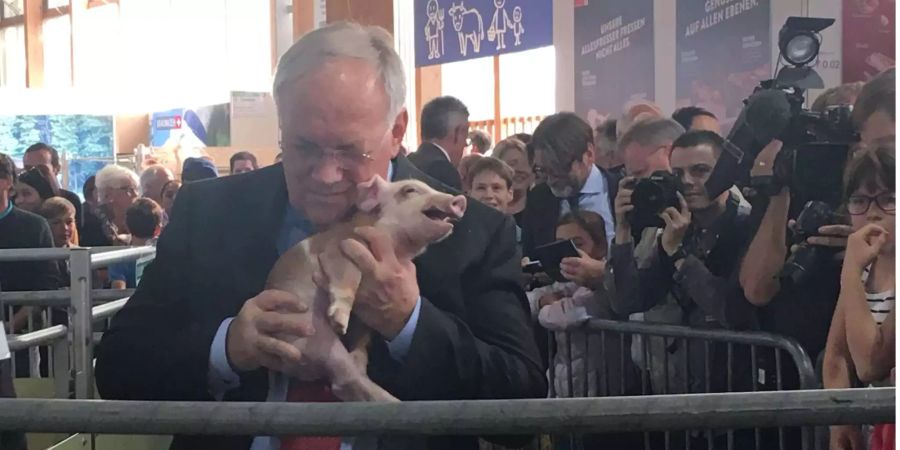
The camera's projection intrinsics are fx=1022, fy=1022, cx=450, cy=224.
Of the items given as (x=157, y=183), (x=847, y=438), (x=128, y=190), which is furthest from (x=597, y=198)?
(x=128, y=190)

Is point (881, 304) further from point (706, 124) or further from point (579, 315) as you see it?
point (579, 315)

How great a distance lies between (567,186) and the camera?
1.98 metres

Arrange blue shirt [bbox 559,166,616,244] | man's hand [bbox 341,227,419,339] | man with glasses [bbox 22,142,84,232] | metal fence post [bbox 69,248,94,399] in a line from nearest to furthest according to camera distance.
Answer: man's hand [bbox 341,227,419,339] < blue shirt [bbox 559,166,616,244] < metal fence post [bbox 69,248,94,399] < man with glasses [bbox 22,142,84,232]

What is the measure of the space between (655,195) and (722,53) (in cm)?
28

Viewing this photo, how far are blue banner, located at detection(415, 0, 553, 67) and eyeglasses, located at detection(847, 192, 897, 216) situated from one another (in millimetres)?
→ 636

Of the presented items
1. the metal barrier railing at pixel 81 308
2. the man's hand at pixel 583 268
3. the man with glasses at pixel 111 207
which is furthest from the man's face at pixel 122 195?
the man's hand at pixel 583 268

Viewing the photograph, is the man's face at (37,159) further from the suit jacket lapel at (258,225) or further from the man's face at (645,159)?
the man's face at (645,159)

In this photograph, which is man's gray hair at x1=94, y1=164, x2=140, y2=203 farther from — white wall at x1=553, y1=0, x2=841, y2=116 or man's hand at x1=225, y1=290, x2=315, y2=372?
white wall at x1=553, y1=0, x2=841, y2=116

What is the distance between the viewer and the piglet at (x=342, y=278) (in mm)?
1634

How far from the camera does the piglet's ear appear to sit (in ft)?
5.37

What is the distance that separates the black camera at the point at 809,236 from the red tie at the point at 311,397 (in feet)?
2.73

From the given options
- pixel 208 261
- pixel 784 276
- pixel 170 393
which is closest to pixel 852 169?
pixel 784 276

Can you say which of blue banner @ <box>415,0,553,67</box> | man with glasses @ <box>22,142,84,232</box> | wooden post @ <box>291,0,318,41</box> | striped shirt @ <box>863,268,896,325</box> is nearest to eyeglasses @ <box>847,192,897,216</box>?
striped shirt @ <box>863,268,896,325</box>

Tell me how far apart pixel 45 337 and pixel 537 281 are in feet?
4.49
